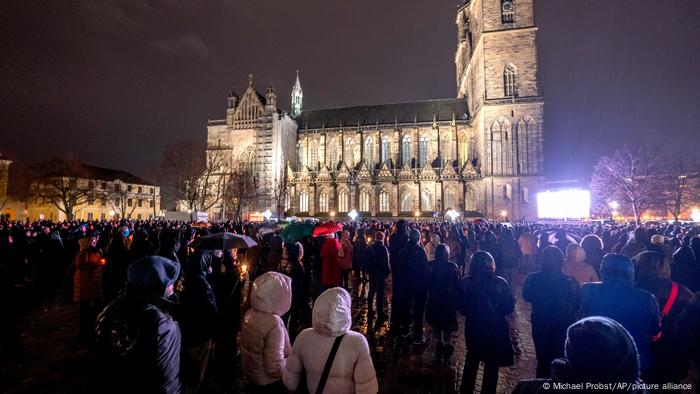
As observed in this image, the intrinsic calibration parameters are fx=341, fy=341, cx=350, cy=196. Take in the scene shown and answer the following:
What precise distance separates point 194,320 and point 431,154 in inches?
1826

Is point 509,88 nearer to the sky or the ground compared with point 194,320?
nearer to the sky

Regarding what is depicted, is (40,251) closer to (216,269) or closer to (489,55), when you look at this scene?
(216,269)

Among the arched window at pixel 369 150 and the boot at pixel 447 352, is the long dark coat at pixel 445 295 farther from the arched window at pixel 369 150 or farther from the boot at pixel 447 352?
the arched window at pixel 369 150

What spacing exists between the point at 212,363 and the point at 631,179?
43.7 m

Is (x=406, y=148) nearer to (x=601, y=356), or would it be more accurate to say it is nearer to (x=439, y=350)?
(x=439, y=350)

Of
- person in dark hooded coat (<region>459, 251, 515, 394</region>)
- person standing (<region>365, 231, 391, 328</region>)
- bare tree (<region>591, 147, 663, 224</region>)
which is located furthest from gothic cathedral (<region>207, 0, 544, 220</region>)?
person in dark hooded coat (<region>459, 251, 515, 394</region>)

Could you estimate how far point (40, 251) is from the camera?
11297mm

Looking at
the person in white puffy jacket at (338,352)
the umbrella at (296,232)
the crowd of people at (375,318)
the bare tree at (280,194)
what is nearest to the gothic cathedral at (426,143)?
the bare tree at (280,194)

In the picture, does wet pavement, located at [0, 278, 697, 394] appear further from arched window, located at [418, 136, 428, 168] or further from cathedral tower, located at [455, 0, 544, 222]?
arched window, located at [418, 136, 428, 168]

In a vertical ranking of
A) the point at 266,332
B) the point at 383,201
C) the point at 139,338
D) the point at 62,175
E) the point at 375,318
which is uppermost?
the point at 62,175

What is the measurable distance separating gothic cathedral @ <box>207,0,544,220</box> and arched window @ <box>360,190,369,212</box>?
0.44 feet

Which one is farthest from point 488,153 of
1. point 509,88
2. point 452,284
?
point 452,284

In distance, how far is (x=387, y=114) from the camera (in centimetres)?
5275

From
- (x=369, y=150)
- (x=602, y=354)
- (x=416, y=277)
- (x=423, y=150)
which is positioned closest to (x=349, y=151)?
(x=369, y=150)
